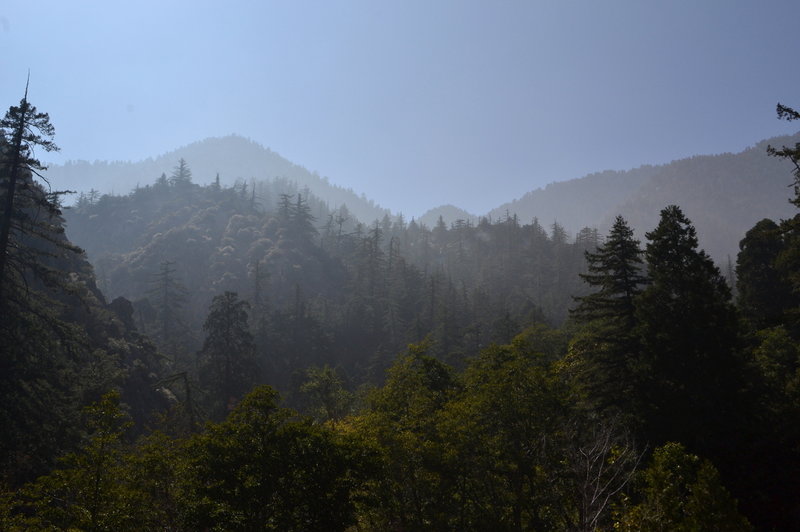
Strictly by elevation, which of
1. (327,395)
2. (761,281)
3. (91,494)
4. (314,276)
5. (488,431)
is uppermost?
(314,276)

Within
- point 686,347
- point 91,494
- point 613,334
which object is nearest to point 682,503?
point 686,347

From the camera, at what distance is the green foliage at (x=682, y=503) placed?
10930 mm

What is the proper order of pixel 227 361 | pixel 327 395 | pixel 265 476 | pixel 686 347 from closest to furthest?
1. pixel 265 476
2. pixel 686 347
3. pixel 327 395
4. pixel 227 361

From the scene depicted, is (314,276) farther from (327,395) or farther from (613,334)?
(613,334)

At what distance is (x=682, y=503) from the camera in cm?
1166

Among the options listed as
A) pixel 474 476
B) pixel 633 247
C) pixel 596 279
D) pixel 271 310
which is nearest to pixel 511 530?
pixel 474 476

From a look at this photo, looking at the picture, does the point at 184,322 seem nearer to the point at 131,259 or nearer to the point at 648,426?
the point at 131,259

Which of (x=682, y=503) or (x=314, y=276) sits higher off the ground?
(x=314, y=276)

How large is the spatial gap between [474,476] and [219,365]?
125 ft

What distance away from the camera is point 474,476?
66.6ft

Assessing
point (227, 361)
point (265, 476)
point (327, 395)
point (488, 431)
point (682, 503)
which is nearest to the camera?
point (682, 503)

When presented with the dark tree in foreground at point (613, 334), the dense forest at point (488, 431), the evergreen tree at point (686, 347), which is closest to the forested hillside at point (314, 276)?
→ the dark tree in foreground at point (613, 334)

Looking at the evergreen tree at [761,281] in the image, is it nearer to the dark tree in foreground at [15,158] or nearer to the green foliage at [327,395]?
the green foliage at [327,395]

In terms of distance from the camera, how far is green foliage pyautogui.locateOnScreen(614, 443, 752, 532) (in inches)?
430
